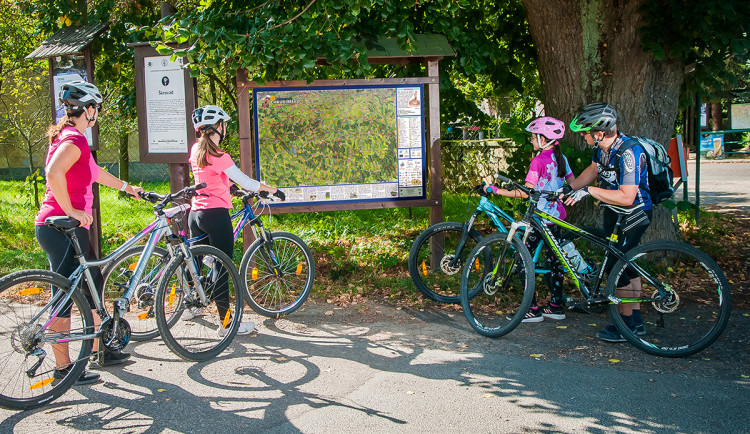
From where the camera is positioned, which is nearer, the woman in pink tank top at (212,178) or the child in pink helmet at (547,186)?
the woman in pink tank top at (212,178)

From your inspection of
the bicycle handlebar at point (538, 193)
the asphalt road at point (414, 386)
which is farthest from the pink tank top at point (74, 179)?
the bicycle handlebar at point (538, 193)

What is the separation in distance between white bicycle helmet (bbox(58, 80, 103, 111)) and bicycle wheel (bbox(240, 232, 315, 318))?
2.01 metres

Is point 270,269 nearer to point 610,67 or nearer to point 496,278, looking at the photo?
point 496,278

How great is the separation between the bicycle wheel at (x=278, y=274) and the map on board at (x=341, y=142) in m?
1.07

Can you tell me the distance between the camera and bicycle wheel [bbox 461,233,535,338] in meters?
5.46

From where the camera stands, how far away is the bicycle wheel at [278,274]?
20.5 ft

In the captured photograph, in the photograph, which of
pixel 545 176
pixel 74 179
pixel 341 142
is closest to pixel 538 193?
pixel 545 176

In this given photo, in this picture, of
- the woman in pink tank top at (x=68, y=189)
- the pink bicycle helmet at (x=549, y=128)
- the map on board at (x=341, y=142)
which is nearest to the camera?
the woman in pink tank top at (x=68, y=189)

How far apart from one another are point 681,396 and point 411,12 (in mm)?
5673

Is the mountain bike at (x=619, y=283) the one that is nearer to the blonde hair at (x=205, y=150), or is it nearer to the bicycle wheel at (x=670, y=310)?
the bicycle wheel at (x=670, y=310)

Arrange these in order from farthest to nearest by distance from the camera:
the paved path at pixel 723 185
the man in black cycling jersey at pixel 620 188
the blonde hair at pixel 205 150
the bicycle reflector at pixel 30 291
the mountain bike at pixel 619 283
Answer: the paved path at pixel 723 185 < the blonde hair at pixel 205 150 < the man in black cycling jersey at pixel 620 188 < the mountain bike at pixel 619 283 < the bicycle reflector at pixel 30 291

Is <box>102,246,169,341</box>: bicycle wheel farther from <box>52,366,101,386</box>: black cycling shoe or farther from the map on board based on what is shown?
the map on board

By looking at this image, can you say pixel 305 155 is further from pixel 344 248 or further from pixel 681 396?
pixel 681 396

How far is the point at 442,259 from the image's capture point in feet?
21.2
